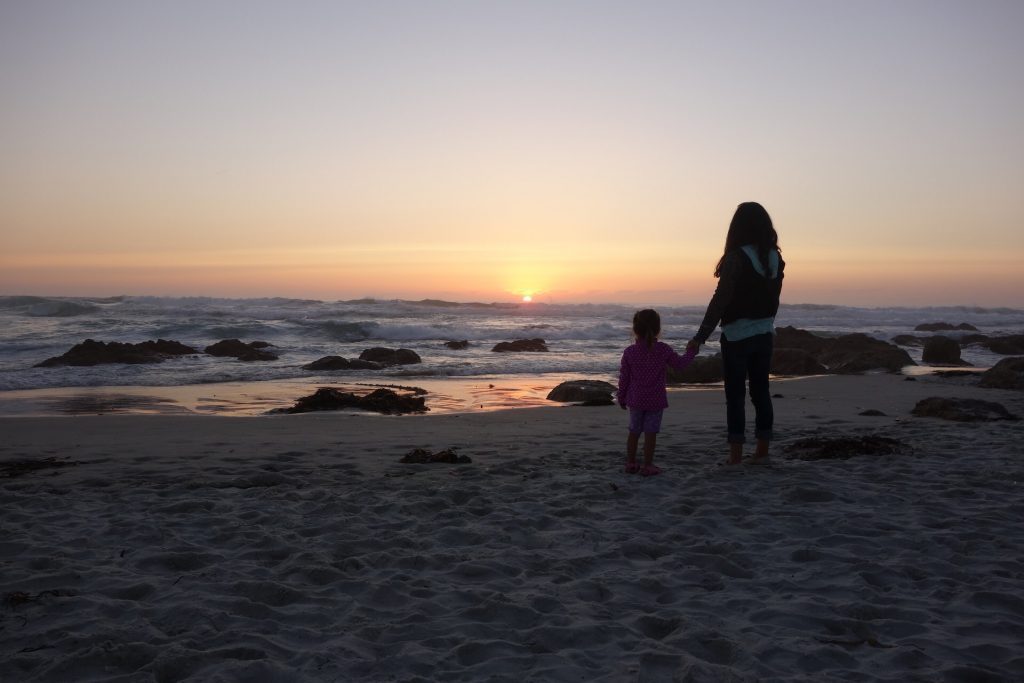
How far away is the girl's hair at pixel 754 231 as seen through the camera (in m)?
6.12

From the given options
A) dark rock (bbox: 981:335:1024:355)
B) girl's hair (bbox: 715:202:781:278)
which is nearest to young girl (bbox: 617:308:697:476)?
girl's hair (bbox: 715:202:781:278)

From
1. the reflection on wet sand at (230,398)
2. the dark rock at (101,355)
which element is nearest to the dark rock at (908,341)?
the reflection on wet sand at (230,398)

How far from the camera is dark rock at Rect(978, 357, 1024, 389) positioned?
40.8 feet

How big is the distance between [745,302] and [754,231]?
0.58 metres

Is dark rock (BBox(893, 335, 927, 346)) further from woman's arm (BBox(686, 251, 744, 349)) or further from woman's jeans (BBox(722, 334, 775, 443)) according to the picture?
woman's arm (BBox(686, 251, 744, 349))

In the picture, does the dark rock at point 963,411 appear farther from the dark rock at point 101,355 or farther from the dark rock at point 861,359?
the dark rock at point 101,355

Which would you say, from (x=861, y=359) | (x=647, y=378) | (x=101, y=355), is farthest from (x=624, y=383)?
(x=101, y=355)

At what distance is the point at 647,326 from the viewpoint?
6273 millimetres

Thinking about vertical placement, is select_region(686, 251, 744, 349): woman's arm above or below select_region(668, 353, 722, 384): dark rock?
above

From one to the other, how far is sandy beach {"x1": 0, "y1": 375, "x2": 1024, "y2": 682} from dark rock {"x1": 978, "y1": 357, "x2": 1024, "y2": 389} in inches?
254

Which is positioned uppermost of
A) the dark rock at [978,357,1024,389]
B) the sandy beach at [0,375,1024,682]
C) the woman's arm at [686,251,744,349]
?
the woman's arm at [686,251,744,349]

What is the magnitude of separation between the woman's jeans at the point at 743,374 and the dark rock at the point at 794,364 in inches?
447

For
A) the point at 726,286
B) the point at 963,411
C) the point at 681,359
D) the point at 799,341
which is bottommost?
the point at 963,411

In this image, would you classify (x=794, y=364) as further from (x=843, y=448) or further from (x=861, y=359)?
(x=843, y=448)
